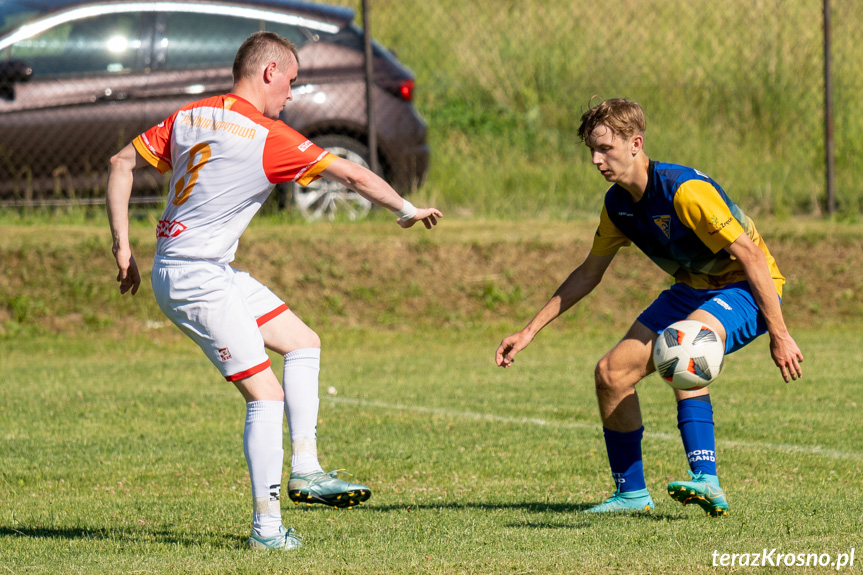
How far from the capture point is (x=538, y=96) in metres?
17.4

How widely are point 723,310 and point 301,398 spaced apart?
1.92 metres

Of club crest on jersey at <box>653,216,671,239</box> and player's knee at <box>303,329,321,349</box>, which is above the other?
club crest on jersey at <box>653,216,671,239</box>

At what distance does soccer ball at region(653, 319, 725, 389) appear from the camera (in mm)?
4535

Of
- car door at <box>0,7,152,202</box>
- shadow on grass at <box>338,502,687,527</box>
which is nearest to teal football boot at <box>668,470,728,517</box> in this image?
shadow on grass at <box>338,502,687,527</box>

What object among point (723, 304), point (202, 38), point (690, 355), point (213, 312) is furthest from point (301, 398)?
point (202, 38)

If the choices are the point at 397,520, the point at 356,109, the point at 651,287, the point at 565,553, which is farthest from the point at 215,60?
the point at 565,553

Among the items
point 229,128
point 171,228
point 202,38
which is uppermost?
point 202,38

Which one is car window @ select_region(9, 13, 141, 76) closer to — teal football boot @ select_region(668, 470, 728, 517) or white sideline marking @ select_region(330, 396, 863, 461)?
white sideline marking @ select_region(330, 396, 863, 461)

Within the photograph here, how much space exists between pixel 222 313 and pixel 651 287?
7976mm

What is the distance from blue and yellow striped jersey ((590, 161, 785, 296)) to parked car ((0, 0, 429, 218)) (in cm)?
728

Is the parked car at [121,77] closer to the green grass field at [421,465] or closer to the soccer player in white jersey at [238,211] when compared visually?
the green grass field at [421,465]

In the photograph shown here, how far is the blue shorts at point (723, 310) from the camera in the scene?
15.6 feet

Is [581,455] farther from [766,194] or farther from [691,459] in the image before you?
[766,194]

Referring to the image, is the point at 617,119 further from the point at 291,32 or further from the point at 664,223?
the point at 291,32
